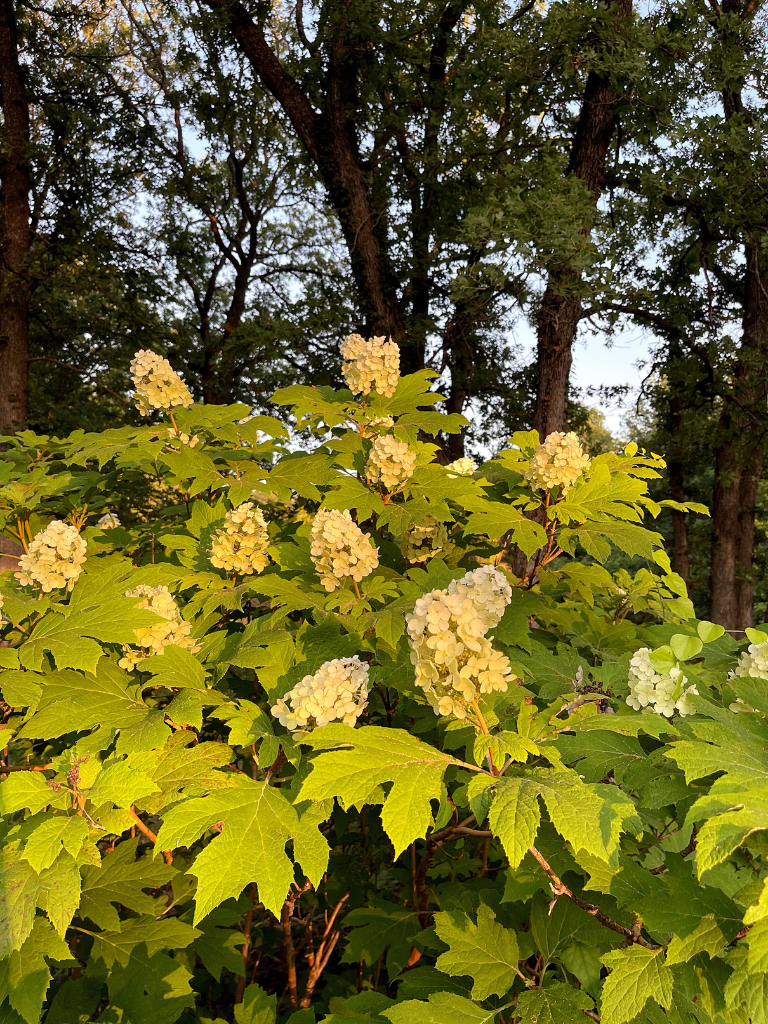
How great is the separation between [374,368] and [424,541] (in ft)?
3.10

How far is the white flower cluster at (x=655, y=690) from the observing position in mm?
1936

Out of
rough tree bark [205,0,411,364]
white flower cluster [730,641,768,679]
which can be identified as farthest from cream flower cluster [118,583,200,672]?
rough tree bark [205,0,411,364]

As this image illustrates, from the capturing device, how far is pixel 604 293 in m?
7.56

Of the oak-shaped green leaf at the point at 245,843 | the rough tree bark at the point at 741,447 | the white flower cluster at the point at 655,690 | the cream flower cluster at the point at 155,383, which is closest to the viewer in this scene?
the oak-shaped green leaf at the point at 245,843

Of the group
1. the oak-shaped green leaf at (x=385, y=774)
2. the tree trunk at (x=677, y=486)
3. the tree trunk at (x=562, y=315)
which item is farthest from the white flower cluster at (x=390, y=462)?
the tree trunk at (x=677, y=486)

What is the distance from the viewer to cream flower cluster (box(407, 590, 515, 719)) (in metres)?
1.68

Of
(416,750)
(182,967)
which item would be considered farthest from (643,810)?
(182,967)

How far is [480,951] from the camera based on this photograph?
2.08 metres

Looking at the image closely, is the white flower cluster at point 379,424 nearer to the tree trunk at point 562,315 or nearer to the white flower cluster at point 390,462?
the white flower cluster at point 390,462

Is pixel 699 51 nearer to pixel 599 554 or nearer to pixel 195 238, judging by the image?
pixel 599 554

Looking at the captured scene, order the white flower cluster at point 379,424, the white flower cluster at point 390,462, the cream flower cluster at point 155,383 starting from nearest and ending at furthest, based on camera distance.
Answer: the white flower cluster at point 390,462 < the white flower cluster at point 379,424 < the cream flower cluster at point 155,383

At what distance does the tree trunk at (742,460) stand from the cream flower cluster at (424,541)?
9.13 m

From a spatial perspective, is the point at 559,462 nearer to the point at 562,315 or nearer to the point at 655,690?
the point at 655,690

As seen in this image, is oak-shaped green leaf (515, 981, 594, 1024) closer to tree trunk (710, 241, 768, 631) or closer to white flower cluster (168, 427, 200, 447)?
white flower cluster (168, 427, 200, 447)
